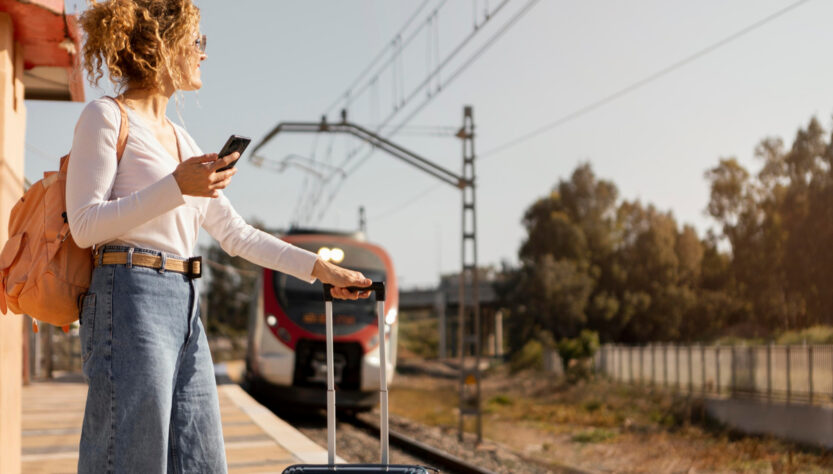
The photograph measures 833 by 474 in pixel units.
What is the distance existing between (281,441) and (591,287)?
146ft

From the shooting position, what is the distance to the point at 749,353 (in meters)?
20.9

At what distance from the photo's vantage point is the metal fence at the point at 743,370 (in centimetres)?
1772

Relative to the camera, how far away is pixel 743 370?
21000 mm

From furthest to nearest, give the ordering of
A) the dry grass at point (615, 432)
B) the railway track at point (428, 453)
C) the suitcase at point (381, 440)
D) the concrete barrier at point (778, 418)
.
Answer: the concrete barrier at point (778, 418) → the dry grass at point (615, 432) → the railway track at point (428, 453) → the suitcase at point (381, 440)

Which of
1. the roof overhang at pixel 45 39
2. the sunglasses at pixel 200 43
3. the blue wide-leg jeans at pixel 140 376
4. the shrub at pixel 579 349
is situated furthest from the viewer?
the shrub at pixel 579 349

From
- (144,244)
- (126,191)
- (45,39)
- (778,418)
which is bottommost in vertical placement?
(778,418)

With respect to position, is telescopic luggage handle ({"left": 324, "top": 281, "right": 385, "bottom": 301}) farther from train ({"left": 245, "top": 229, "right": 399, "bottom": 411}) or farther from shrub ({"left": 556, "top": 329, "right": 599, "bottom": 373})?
shrub ({"left": 556, "top": 329, "right": 599, "bottom": 373})

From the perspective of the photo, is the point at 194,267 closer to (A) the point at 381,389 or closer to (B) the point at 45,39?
(A) the point at 381,389

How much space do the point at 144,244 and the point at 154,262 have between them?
0.17 ft

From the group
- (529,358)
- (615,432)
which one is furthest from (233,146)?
(529,358)

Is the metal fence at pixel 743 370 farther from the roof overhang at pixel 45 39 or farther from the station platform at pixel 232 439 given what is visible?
the roof overhang at pixel 45 39

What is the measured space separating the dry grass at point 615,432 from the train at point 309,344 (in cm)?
307

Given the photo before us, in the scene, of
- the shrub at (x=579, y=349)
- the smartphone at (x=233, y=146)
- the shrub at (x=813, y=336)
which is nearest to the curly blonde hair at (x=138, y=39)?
the smartphone at (x=233, y=146)

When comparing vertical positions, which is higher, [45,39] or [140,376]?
[45,39]
